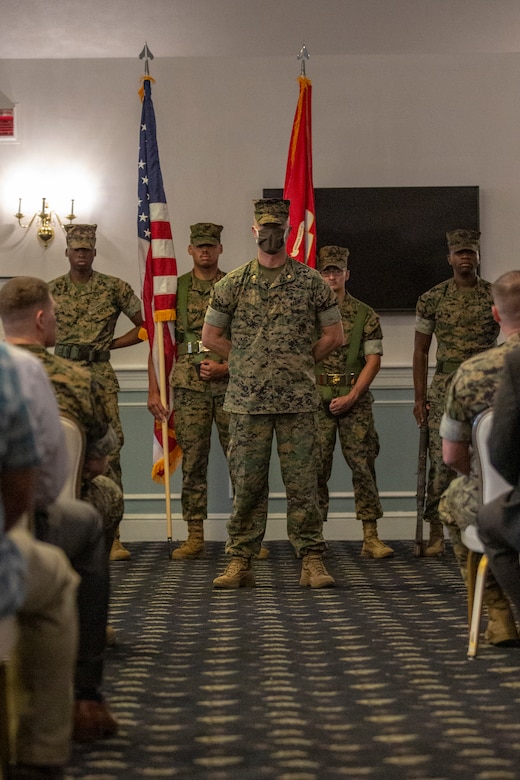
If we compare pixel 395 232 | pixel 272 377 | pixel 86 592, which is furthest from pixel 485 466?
pixel 395 232

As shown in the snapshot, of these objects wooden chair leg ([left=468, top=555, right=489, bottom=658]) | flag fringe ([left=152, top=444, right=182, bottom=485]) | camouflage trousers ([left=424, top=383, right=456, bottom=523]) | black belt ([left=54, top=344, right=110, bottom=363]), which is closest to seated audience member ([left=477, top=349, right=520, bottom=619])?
wooden chair leg ([left=468, top=555, right=489, bottom=658])

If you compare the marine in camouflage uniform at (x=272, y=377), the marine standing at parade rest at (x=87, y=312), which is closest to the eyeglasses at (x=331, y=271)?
the marine standing at parade rest at (x=87, y=312)

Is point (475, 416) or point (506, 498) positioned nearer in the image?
point (506, 498)

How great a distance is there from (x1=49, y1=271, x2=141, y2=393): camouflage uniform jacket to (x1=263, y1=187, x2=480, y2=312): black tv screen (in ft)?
4.60

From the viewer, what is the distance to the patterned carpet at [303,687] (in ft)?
7.67

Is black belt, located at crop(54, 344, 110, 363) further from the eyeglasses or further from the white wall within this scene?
the eyeglasses

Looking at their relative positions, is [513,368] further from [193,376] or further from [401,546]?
[401,546]

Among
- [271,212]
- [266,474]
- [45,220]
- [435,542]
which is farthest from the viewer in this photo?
[45,220]

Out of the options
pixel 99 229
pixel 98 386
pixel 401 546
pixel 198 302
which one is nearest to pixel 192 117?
pixel 99 229

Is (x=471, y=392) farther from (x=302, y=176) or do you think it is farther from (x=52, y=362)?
(x=302, y=176)

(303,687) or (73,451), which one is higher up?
(73,451)

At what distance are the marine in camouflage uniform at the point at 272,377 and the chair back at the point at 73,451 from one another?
6.31 ft

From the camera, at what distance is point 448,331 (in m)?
6.20

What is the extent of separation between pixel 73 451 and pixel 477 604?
130 cm
